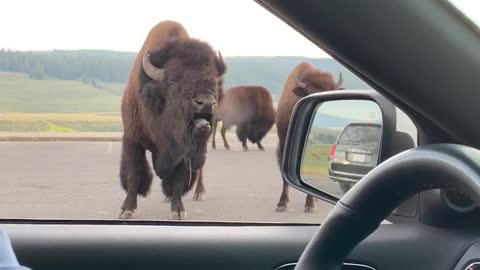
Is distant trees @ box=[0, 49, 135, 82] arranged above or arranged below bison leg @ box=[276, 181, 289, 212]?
above

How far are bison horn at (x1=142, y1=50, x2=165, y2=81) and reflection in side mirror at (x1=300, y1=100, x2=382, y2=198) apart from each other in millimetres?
1304

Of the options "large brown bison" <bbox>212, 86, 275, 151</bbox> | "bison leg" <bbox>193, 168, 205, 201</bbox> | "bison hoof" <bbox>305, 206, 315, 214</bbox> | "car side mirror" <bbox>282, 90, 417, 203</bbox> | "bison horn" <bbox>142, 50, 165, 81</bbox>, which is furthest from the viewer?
"large brown bison" <bbox>212, 86, 275, 151</bbox>

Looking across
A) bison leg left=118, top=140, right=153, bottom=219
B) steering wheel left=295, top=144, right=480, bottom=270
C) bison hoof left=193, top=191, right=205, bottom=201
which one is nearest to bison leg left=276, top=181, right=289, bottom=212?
bison hoof left=193, top=191, right=205, bottom=201

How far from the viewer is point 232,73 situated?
3.47m

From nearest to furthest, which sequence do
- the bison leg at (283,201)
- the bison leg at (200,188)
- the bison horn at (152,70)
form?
the bison leg at (283,201) → the bison horn at (152,70) → the bison leg at (200,188)

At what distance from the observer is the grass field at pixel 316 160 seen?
2027 millimetres

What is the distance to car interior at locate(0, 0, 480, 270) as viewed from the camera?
97 centimetres

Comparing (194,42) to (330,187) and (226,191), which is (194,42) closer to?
(226,191)

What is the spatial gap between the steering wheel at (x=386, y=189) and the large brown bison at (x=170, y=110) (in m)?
2.03

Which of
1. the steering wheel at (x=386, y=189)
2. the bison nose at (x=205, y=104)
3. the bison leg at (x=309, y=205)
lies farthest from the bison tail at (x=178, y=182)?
the steering wheel at (x=386, y=189)

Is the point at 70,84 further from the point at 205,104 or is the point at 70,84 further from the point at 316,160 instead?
the point at 316,160

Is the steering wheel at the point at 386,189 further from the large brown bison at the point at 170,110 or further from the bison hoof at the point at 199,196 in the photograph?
the bison hoof at the point at 199,196

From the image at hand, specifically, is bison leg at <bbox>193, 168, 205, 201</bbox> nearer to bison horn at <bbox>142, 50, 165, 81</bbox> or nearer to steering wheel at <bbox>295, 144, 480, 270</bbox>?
bison horn at <bbox>142, 50, 165, 81</bbox>

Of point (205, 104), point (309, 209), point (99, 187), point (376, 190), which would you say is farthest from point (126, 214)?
point (376, 190)
